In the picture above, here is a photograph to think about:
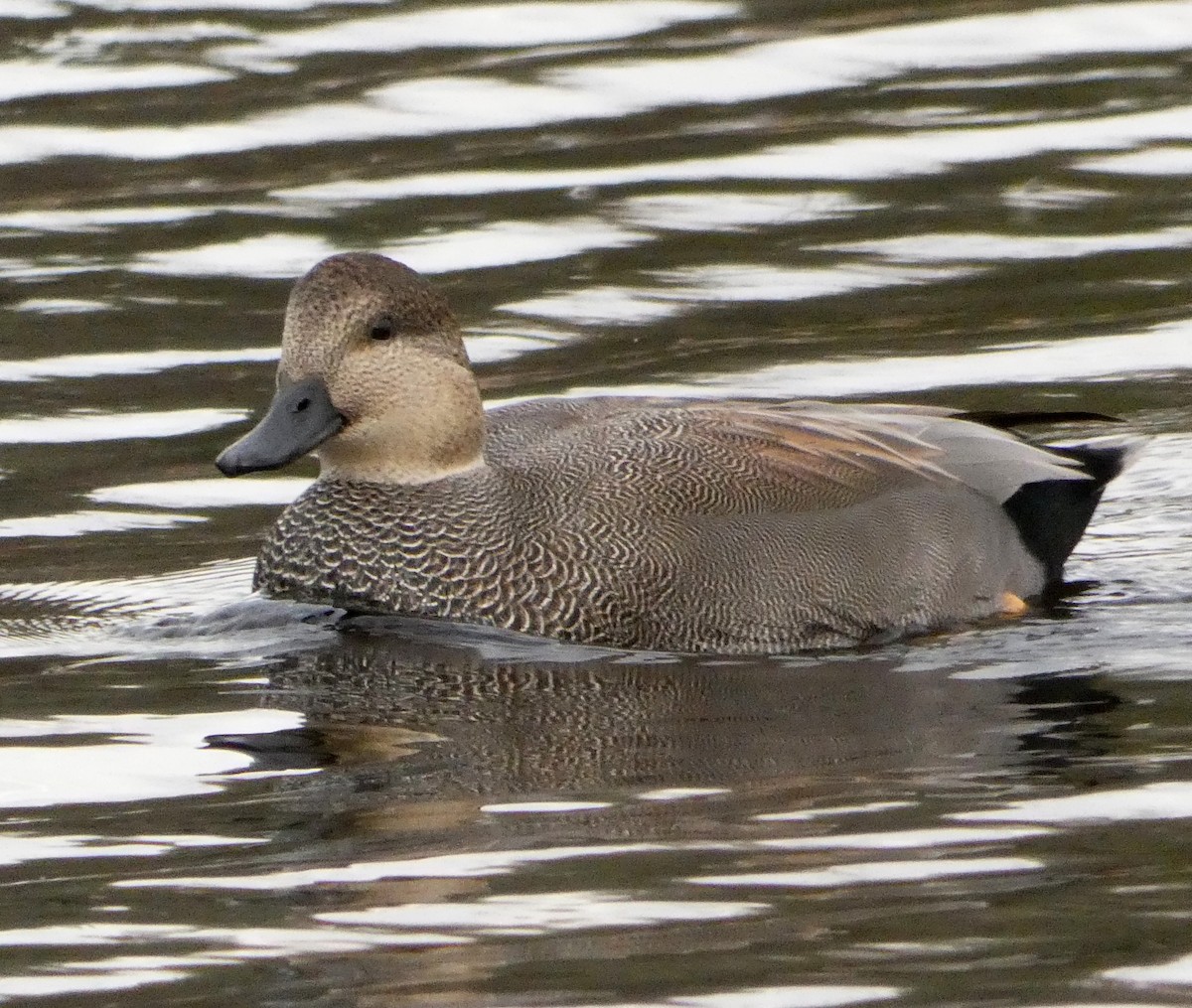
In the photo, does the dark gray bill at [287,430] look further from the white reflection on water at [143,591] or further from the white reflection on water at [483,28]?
the white reflection on water at [483,28]

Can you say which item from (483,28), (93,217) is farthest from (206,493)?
(483,28)

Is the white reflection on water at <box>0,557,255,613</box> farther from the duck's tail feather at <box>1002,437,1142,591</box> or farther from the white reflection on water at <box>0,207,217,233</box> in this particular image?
the white reflection on water at <box>0,207,217,233</box>

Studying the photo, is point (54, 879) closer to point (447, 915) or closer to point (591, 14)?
point (447, 915)

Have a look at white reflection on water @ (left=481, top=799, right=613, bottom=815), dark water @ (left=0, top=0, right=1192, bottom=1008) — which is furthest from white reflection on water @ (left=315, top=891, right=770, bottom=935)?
white reflection on water @ (left=481, top=799, right=613, bottom=815)

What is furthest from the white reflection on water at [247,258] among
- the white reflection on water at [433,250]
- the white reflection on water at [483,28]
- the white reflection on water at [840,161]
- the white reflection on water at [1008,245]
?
the white reflection on water at [483,28]

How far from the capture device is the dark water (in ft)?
15.1

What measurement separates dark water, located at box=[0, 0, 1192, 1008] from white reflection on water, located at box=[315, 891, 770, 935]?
1 cm

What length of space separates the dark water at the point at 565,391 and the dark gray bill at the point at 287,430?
1.66 feet

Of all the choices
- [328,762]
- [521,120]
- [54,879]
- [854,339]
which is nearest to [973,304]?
[854,339]

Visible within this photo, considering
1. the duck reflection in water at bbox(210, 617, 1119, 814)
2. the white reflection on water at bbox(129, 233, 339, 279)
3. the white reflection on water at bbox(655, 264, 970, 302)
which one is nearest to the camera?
the duck reflection in water at bbox(210, 617, 1119, 814)

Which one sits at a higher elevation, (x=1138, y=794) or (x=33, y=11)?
(x=33, y=11)

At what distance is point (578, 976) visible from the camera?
14.2 ft

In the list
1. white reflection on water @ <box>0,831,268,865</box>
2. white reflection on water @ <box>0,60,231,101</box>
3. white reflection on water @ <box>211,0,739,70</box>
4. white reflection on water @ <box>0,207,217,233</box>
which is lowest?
white reflection on water @ <box>0,831,268,865</box>

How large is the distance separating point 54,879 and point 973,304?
20.4ft
